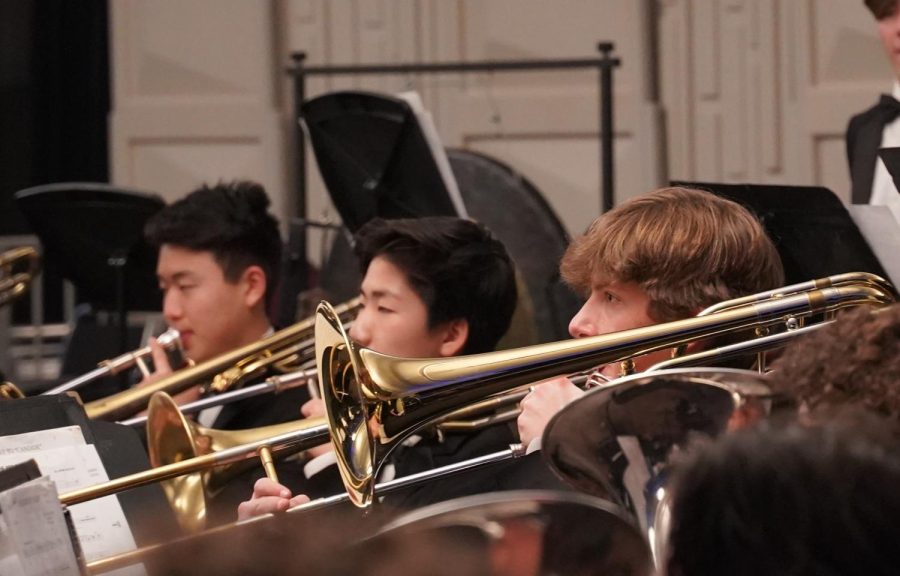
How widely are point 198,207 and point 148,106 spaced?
2751 millimetres

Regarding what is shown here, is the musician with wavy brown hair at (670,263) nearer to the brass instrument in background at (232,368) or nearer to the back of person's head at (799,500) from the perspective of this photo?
the brass instrument in background at (232,368)

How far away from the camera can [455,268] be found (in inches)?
113

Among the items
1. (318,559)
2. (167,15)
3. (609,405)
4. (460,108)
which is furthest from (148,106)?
(318,559)

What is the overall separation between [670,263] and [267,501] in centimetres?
71

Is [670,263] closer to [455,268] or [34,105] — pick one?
[455,268]

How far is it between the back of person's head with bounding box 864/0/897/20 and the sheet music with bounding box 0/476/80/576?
2.14m

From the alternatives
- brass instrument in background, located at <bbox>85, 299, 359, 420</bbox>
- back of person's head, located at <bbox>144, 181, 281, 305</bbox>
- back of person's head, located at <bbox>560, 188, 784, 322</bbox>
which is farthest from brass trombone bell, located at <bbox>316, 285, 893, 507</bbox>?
back of person's head, located at <bbox>144, 181, 281, 305</bbox>

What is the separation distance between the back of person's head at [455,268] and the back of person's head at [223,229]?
778 mm

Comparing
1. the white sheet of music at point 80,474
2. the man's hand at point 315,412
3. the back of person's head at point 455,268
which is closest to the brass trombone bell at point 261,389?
the man's hand at point 315,412

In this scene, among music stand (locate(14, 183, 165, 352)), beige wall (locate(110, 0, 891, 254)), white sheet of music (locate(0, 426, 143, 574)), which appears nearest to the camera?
white sheet of music (locate(0, 426, 143, 574))

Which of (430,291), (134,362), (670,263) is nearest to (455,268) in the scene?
(430,291)

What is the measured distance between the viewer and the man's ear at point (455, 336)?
2852 mm

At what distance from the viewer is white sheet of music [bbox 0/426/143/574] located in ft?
7.12

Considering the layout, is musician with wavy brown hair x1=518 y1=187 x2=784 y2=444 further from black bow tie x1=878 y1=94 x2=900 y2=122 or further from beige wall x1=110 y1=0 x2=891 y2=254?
beige wall x1=110 y1=0 x2=891 y2=254
